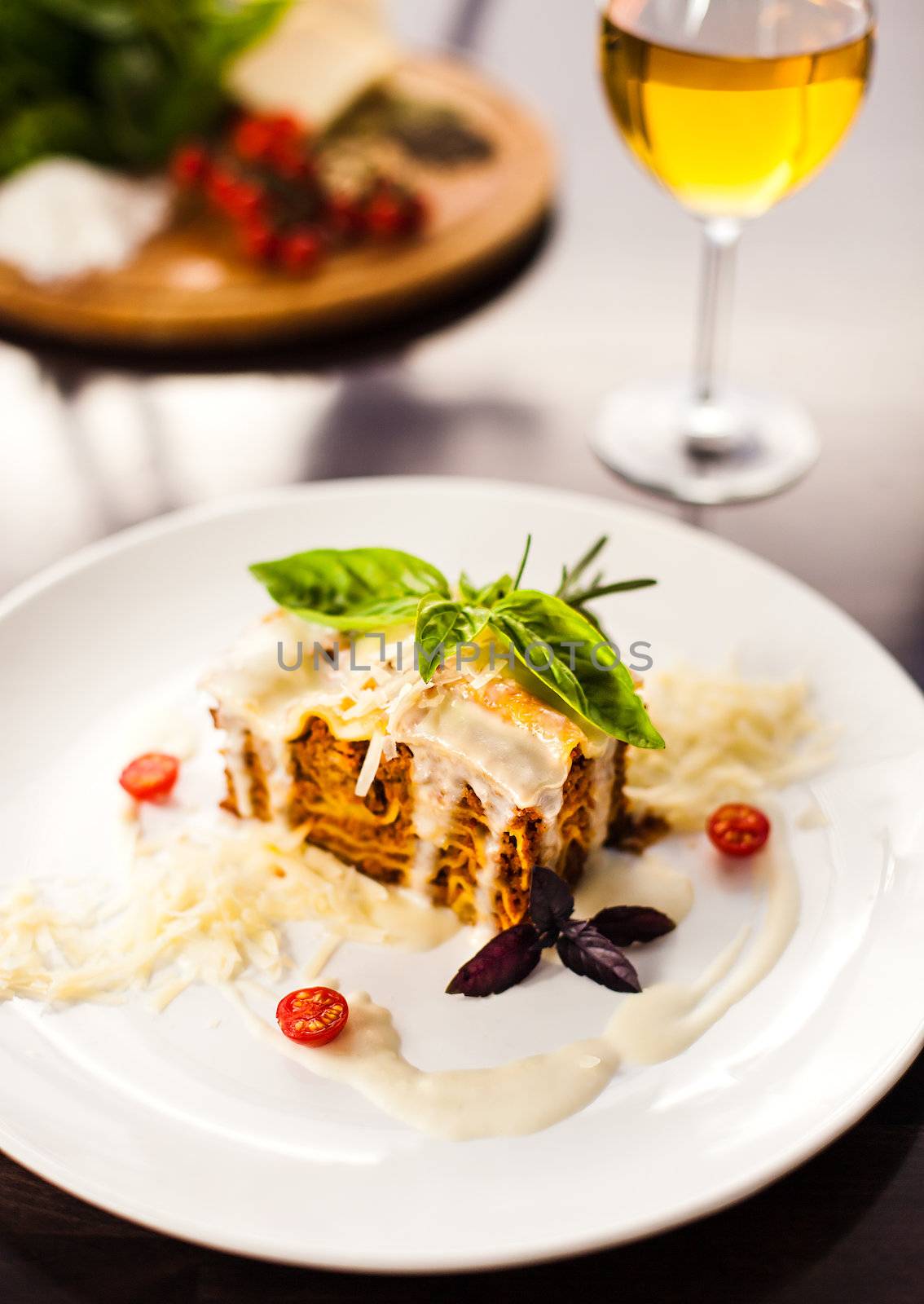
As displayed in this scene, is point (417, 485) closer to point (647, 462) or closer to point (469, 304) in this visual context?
point (647, 462)

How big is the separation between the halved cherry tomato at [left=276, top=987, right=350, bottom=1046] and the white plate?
0.05 m

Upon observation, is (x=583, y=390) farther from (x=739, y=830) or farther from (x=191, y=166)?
(x=739, y=830)

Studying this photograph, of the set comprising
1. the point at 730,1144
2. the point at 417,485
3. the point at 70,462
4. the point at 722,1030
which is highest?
the point at 417,485

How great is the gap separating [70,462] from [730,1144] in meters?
2.29

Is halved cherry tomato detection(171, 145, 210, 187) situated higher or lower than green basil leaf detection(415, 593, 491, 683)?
higher

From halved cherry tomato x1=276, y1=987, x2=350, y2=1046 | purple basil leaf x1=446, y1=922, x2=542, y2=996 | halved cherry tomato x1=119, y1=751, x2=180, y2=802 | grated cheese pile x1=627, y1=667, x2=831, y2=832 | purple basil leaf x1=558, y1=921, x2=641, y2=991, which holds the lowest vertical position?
halved cherry tomato x1=276, y1=987, x2=350, y2=1046

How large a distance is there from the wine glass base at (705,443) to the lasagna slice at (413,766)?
1151mm

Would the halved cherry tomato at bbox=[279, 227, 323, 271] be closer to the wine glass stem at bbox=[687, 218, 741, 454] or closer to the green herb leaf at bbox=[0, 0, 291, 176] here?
the green herb leaf at bbox=[0, 0, 291, 176]

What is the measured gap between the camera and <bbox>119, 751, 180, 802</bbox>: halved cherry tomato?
2.25m

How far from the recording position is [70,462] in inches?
131

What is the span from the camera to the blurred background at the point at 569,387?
3109 mm

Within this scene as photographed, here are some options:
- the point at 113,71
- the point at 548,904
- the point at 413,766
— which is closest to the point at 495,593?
the point at 413,766

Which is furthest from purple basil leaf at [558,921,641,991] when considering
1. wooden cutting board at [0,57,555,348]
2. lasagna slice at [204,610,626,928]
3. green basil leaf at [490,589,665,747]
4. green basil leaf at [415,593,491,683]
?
wooden cutting board at [0,57,555,348]

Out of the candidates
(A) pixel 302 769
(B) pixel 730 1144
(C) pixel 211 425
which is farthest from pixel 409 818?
(C) pixel 211 425
